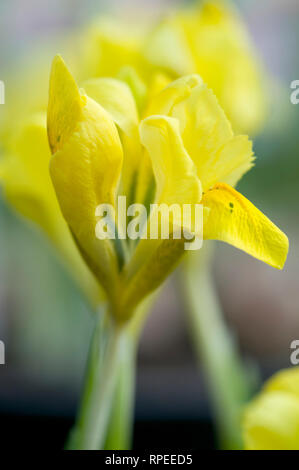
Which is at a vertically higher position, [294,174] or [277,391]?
[294,174]

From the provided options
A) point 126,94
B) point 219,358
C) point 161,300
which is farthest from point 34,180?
point 161,300

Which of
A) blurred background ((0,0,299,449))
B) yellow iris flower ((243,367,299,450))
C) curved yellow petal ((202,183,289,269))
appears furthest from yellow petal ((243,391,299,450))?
blurred background ((0,0,299,449))

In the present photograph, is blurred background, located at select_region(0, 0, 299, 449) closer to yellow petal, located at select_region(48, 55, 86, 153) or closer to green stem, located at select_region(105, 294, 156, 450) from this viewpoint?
green stem, located at select_region(105, 294, 156, 450)

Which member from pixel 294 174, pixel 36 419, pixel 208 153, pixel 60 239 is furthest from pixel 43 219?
pixel 294 174

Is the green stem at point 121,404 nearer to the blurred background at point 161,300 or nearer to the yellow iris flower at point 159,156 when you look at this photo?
the yellow iris flower at point 159,156

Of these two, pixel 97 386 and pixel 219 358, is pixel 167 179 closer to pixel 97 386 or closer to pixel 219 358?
pixel 97 386

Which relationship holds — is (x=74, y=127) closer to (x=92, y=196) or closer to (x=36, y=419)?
(x=92, y=196)
